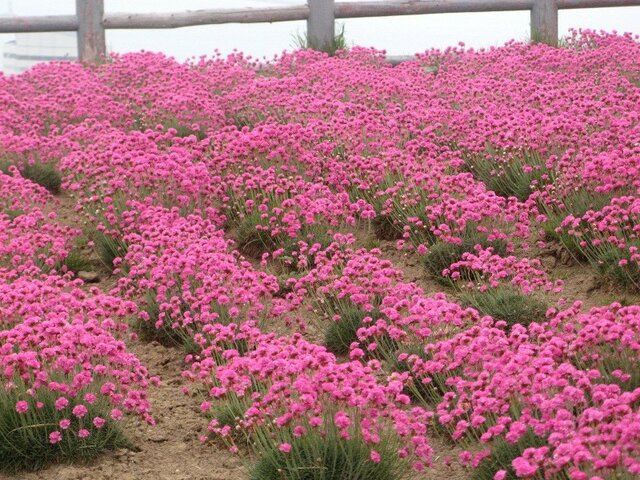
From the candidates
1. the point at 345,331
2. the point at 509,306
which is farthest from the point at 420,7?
the point at 345,331

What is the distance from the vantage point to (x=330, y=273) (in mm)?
7020

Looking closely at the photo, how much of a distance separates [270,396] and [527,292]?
2261 millimetres

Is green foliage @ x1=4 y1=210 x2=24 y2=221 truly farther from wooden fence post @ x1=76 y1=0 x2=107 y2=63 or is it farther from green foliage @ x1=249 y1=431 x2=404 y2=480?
wooden fence post @ x1=76 y1=0 x2=107 y2=63

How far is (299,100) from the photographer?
33.0ft

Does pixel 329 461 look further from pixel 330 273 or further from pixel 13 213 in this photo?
pixel 13 213

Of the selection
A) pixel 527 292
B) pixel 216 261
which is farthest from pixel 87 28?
pixel 527 292

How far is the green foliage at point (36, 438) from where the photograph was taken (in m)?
5.18

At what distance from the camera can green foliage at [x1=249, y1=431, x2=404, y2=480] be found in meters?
4.66

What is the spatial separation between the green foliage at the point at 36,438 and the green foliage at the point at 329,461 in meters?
1.02

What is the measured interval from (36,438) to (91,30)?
9890mm

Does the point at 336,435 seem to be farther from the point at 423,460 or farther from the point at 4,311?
the point at 4,311

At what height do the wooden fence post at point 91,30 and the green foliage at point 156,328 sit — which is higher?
the wooden fence post at point 91,30

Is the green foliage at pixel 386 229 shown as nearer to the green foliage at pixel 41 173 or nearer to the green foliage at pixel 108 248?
the green foliage at pixel 108 248

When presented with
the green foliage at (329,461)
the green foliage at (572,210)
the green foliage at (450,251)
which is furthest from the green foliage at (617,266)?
the green foliage at (329,461)
